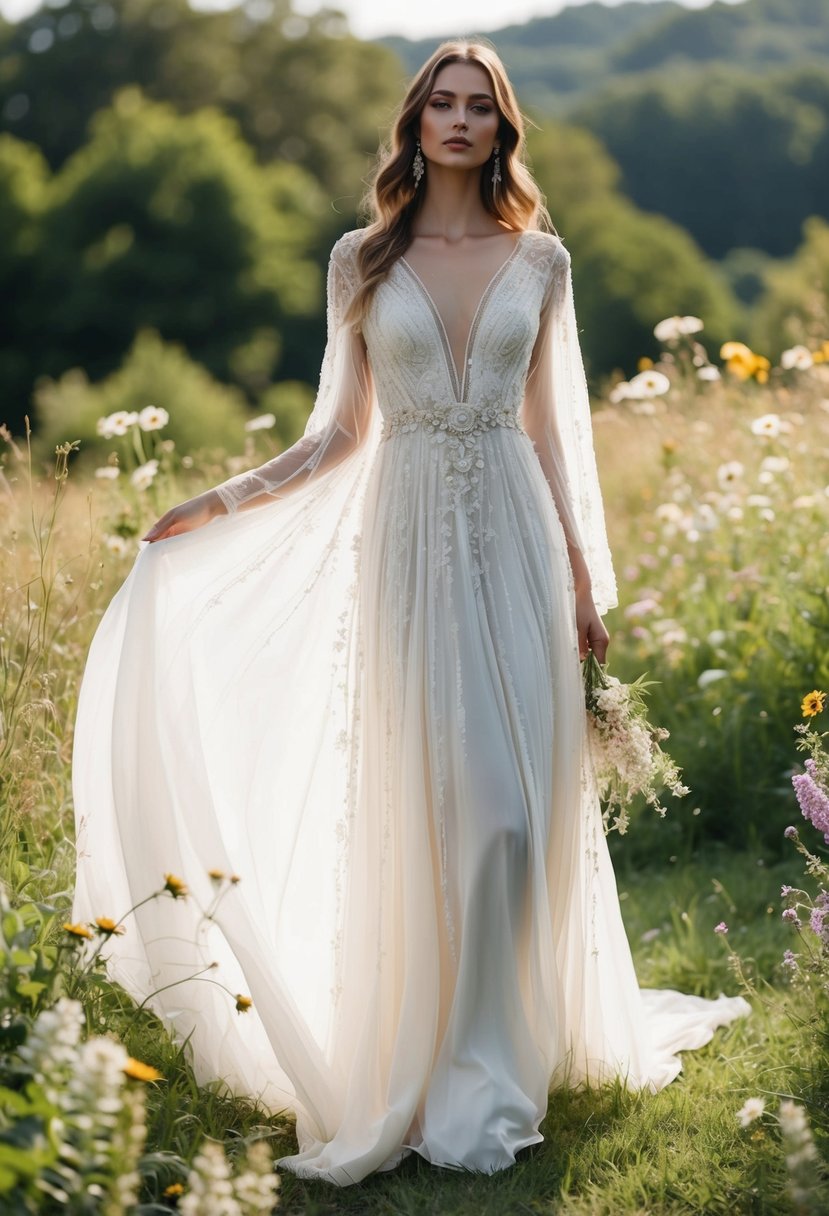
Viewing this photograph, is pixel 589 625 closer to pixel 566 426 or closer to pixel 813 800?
pixel 566 426

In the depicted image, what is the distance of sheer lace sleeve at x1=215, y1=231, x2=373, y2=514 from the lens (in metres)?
3.68

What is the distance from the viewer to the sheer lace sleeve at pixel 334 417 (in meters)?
3.68

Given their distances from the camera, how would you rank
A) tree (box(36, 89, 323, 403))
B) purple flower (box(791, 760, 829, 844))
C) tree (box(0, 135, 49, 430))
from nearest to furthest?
purple flower (box(791, 760, 829, 844)) → tree (box(0, 135, 49, 430)) → tree (box(36, 89, 323, 403))

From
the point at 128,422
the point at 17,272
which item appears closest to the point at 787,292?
the point at 17,272

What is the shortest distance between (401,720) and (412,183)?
56.0 inches

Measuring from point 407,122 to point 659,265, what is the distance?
42.1 metres

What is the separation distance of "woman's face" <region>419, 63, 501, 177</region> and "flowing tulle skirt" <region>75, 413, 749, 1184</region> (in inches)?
28.2

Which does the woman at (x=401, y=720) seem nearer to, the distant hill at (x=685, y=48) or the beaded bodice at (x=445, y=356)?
the beaded bodice at (x=445, y=356)

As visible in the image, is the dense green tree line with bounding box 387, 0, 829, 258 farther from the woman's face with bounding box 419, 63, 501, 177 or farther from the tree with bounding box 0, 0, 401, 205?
the woman's face with bounding box 419, 63, 501, 177

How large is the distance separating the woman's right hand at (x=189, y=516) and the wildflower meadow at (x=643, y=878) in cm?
28

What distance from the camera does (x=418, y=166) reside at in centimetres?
377

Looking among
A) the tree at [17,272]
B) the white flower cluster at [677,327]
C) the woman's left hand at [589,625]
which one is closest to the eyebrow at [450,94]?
the woman's left hand at [589,625]

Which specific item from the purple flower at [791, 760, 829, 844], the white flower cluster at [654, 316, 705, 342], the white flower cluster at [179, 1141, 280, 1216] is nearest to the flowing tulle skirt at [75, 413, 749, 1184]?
the purple flower at [791, 760, 829, 844]

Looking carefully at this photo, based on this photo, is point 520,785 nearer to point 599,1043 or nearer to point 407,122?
point 599,1043
